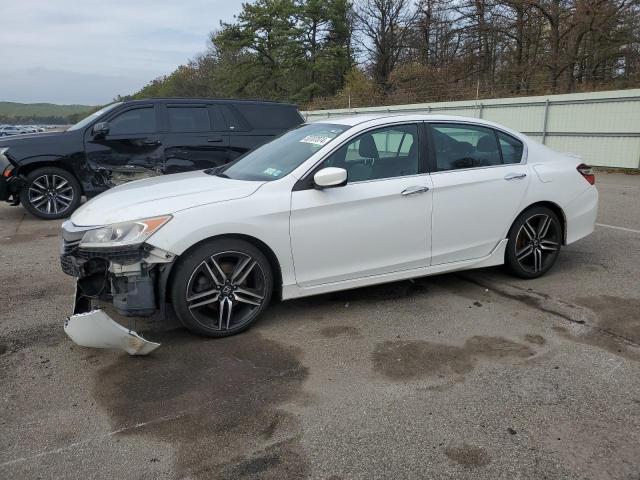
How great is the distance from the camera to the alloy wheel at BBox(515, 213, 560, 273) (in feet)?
16.9

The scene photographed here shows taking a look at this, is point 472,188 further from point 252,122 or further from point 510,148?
point 252,122

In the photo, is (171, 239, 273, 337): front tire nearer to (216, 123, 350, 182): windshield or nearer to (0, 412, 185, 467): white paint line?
(216, 123, 350, 182): windshield

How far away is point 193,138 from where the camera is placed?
346 inches

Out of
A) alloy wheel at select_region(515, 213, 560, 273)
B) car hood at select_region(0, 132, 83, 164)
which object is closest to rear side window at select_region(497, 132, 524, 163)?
alloy wheel at select_region(515, 213, 560, 273)

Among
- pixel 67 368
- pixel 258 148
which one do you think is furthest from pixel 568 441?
pixel 258 148

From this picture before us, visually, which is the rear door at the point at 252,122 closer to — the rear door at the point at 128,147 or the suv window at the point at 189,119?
the suv window at the point at 189,119

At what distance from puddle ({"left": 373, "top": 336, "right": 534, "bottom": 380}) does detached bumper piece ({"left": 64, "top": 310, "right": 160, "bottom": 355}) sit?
1599 mm

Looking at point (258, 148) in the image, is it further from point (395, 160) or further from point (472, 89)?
point (472, 89)

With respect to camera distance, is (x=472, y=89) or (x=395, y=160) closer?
(x=395, y=160)

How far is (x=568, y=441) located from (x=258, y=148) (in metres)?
3.61

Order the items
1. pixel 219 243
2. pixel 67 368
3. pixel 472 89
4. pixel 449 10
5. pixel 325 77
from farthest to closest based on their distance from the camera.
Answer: pixel 325 77
pixel 449 10
pixel 472 89
pixel 219 243
pixel 67 368

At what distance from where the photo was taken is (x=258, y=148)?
5.19m

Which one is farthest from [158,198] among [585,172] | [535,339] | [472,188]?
[585,172]

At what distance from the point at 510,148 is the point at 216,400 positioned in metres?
3.58
